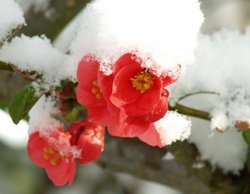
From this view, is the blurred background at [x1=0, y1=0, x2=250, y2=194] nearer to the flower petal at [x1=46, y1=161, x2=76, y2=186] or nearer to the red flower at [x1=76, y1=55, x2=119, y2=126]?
the flower petal at [x1=46, y1=161, x2=76, y2=186]

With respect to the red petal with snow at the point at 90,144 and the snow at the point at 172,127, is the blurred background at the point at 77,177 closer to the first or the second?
the red petal with snow at the point at 90,144

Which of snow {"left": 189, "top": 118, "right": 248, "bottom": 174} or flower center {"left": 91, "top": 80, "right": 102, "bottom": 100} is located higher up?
flower center {"left": 91, "top": 80, "right": 102, "bottom": 100}

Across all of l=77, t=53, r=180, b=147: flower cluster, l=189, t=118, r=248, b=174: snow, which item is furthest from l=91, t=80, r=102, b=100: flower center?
l=189, t=118, r=248, b=174: snow

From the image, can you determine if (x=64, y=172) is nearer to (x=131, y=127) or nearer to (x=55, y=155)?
(x=55, y=155)

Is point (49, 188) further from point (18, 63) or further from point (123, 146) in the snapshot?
point (18, 63)

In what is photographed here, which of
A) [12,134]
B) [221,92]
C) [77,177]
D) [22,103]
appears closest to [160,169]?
[221,92]

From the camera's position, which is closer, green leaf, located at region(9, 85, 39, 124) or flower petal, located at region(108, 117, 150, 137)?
flower petal, located at region(108, 117, 150, 137)

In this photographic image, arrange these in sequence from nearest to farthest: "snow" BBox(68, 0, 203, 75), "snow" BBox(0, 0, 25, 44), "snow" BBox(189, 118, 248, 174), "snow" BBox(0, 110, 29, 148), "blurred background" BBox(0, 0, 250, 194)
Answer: "snow" BBox(68, 0, 203, 75), "snow" BBox(0, 0, 25, 44), "snow" BBox(189, 118, 248, 174), "snow" BBox(0, 110, 29, 148), "blurred background" BBox(0, 0, 250, 194)
